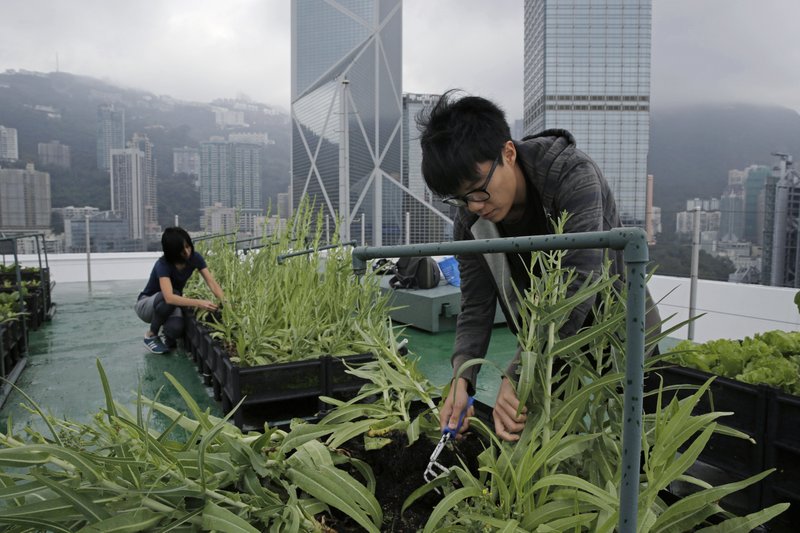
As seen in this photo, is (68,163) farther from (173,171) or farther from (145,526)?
(145,526)

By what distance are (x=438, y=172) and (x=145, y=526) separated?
2.68 feet

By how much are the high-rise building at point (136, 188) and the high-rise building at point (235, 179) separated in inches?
237

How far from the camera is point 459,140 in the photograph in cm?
106

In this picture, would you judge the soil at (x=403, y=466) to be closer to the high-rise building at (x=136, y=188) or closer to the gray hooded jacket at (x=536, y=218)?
the gray hooded jacket at (x=536, y=218)

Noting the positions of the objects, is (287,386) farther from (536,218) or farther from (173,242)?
(173,242)

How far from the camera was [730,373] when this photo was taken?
163cm

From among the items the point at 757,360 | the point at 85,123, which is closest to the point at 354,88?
the point at 85,123

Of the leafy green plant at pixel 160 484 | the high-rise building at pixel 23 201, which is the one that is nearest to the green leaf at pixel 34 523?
the leafy green plant at pixel 160 484

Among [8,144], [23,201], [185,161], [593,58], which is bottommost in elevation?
[23,201]

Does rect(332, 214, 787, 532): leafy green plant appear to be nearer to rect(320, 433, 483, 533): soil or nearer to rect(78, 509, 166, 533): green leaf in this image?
rect(320, 433, 483, 533): soil

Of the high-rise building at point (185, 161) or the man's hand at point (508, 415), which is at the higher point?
the high-rise building at point (185, 161)

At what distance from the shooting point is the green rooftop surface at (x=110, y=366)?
258 cm

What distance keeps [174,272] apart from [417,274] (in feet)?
6.89

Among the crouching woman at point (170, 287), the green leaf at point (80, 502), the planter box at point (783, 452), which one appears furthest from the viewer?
the crouching woman at point (170, 287)
